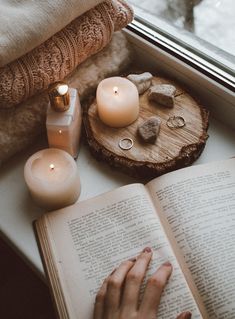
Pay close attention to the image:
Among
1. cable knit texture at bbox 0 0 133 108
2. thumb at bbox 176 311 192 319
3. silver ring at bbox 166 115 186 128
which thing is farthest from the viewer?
silver ring at bbox 166 115 186 128

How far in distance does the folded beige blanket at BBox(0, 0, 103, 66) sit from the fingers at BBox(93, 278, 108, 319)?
39 centimetres

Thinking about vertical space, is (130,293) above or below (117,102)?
below

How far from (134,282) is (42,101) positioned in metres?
0.37

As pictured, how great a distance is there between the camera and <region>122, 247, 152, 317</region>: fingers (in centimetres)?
60

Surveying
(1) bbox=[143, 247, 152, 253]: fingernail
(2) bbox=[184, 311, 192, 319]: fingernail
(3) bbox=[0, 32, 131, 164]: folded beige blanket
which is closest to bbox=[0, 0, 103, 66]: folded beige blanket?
(3) bbox=[0, 32, 131, 164]: folded beige blanket

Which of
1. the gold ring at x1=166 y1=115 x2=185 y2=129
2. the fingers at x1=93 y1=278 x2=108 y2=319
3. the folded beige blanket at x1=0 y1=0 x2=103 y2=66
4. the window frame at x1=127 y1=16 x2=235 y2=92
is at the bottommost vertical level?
the fingers at x1=93 y1=278 x2=108 y2=319

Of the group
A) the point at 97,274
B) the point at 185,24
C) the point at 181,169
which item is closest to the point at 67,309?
the point at 97,274

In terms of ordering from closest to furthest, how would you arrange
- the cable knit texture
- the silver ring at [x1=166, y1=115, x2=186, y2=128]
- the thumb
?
the thumb
the cable knit texture
the silver ring at [x1=166, y1=115, x2=186, y2=128]

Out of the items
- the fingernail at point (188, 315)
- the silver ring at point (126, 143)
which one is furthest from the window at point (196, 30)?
the fingernail at point (188, 315)

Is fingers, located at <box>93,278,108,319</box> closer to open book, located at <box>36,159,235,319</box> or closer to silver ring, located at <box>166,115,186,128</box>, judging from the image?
open book, located at <box>36,159,235,319</box>

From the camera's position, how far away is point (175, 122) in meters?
0.79

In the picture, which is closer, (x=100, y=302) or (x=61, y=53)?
(x=100, y=302)

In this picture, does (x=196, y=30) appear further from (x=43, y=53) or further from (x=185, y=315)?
(x=185, y=315)

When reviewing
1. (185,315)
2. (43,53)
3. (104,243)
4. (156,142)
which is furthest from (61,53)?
(185,315)
